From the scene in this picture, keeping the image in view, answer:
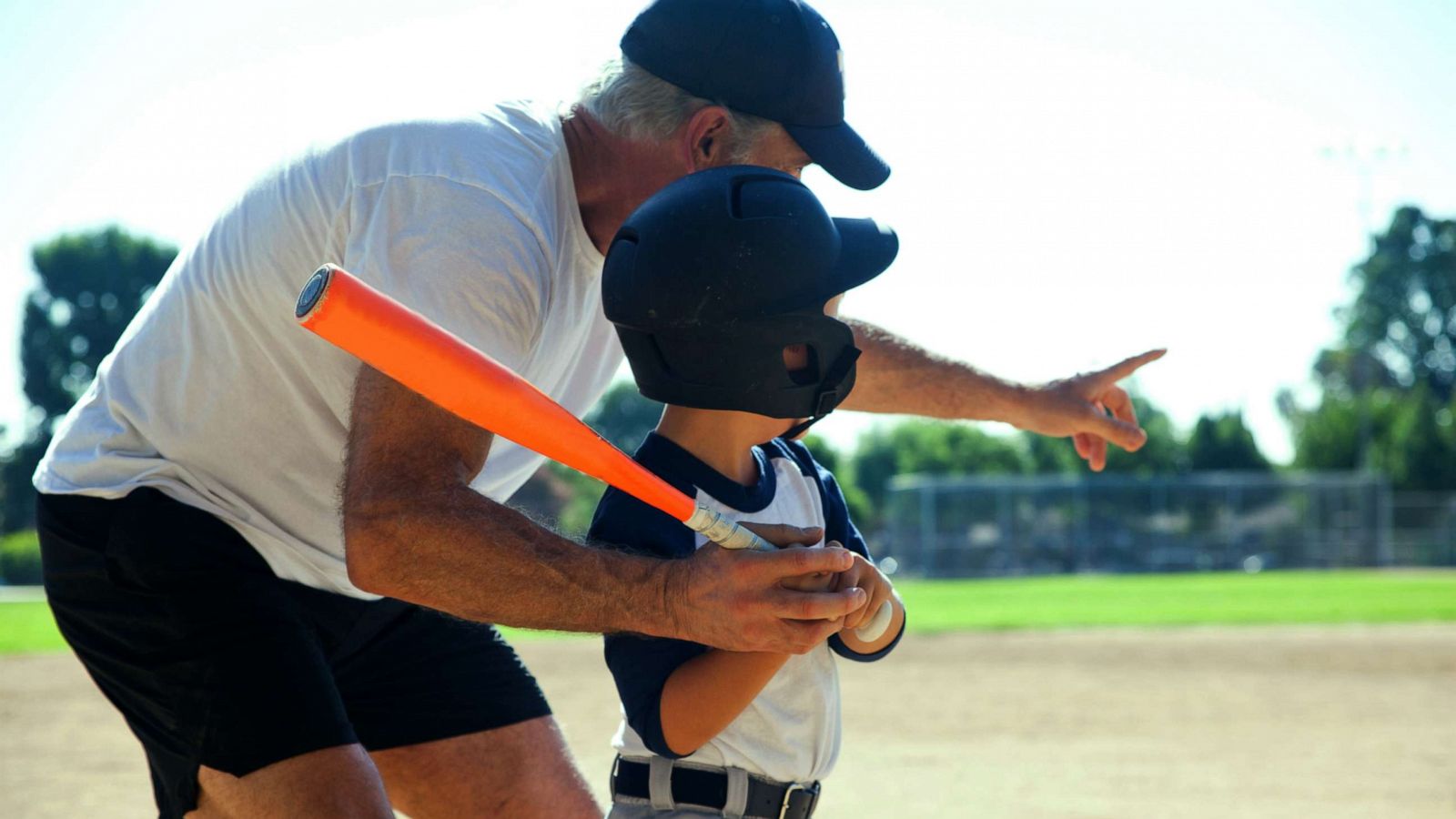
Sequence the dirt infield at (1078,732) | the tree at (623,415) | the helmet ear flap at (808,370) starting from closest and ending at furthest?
the helmet ear flap at (808,370) < the dirt infield at (1078,732) < the tree at (623,415)

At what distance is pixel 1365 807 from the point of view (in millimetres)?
6516

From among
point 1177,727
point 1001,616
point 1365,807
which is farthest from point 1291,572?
point 1365,807

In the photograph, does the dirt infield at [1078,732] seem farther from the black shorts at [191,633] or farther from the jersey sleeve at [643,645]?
the jersey sleeve at [643,645]

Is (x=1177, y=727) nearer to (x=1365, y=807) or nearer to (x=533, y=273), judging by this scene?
(x=1365, y=807)

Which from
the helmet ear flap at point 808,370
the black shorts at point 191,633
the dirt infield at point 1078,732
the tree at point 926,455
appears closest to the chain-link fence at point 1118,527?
the tree at point 926,455

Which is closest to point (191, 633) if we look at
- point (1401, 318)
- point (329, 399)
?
point (329, 399)

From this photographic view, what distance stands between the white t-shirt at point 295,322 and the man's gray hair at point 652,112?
0.11m

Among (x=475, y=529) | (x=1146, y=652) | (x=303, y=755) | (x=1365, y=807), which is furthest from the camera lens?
(x=1146, y=652)

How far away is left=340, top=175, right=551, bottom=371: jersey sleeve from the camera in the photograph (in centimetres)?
202

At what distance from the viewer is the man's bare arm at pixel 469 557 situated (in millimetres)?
1820

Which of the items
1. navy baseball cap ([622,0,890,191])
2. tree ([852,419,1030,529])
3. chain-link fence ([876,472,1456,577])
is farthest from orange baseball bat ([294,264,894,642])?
tree ([852,419,1030,529])

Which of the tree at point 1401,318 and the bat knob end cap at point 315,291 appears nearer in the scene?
the bat knob end cap at point 315,291

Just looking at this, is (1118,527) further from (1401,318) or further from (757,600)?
(1401,318)

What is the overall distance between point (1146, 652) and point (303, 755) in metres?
Result: 12.2
